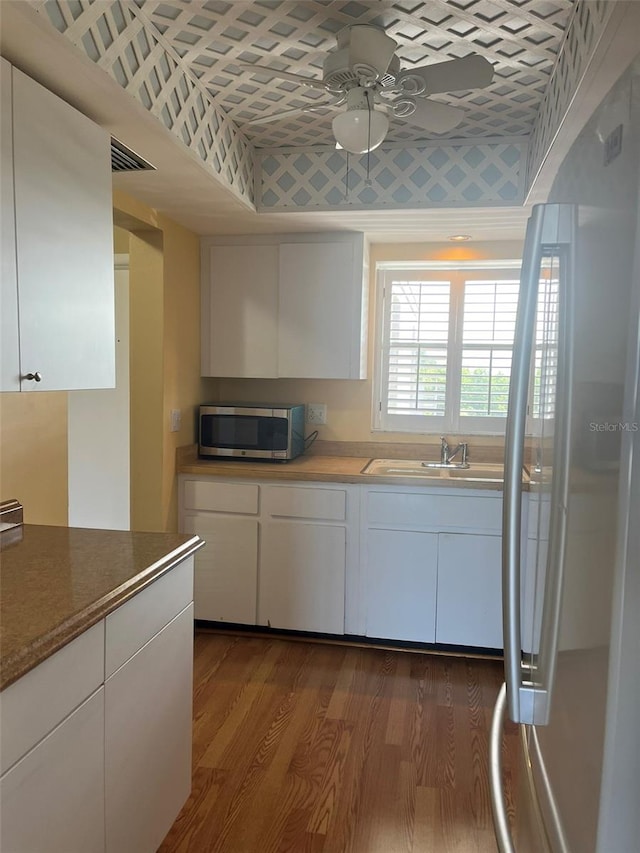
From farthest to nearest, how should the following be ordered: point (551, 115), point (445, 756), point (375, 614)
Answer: point (375, 614)
point (445, 756)
point (551, 115)

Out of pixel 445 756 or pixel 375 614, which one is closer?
pixel 445 756

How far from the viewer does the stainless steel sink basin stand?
3105 mm

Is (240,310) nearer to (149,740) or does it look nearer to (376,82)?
→ (376,82)

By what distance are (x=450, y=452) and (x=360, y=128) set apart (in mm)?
2074

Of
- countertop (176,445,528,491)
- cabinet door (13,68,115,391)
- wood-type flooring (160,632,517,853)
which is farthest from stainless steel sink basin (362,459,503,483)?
cabinet door (13,68,115,391)

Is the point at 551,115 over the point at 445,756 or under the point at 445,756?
over

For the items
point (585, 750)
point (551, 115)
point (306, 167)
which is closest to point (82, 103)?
point (306, 167)

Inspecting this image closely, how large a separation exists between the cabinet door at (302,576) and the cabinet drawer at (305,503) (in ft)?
0.17

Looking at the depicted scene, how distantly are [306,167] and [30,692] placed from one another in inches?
96.4

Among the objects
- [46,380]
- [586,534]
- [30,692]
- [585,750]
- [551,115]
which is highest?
[551,115]

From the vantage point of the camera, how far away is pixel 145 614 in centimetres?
153

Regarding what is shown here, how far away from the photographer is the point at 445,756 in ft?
7.33

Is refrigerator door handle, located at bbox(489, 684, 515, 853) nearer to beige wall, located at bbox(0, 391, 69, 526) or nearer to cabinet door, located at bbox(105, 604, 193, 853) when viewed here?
cabinet door, located at bbox(105, 604, 193, 853)

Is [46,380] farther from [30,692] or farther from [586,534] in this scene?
[586,534]
